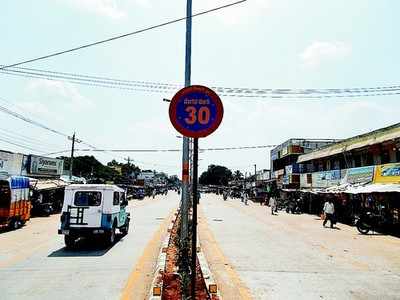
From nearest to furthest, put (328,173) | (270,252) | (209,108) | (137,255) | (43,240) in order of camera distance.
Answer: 1. (209,108)
2. (137,255)
3. (270,252)
4. (43,240)
5. (328,173)

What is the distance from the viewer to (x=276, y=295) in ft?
26.0

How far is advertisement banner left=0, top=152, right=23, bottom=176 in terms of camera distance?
105ft


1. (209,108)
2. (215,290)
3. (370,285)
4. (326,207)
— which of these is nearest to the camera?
(209,108)

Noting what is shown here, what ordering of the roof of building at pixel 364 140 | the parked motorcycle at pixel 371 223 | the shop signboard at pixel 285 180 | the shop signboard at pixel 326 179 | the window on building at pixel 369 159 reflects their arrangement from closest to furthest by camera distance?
the parked motorcycle at pixel 371 223 < the roof of building at pixel 364 140 < the window on building at pixel 369 159 < the shop signboard at pixel 326 179 < the shop signboard at pixel 285 180

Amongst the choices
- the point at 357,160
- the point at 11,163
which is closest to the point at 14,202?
the point at 11,163

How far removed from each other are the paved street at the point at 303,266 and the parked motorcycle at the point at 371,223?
7.61ft

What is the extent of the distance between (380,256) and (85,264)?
9056 mm

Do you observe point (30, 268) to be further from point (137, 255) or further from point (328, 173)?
point (328, 173)

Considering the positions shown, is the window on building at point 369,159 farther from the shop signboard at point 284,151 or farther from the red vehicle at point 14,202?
the red vehicle at point 14,202

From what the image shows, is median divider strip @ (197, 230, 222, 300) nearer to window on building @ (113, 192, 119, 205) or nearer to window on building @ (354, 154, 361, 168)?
window on building @ (113, 192, 119, 205)

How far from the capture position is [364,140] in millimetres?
28047

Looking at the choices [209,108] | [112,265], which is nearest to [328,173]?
[112,265]

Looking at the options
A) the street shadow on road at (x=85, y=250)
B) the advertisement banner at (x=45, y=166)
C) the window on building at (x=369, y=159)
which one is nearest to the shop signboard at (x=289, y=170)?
the window on building at (x=369, y=159)

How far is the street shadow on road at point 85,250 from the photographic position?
42.0ft
